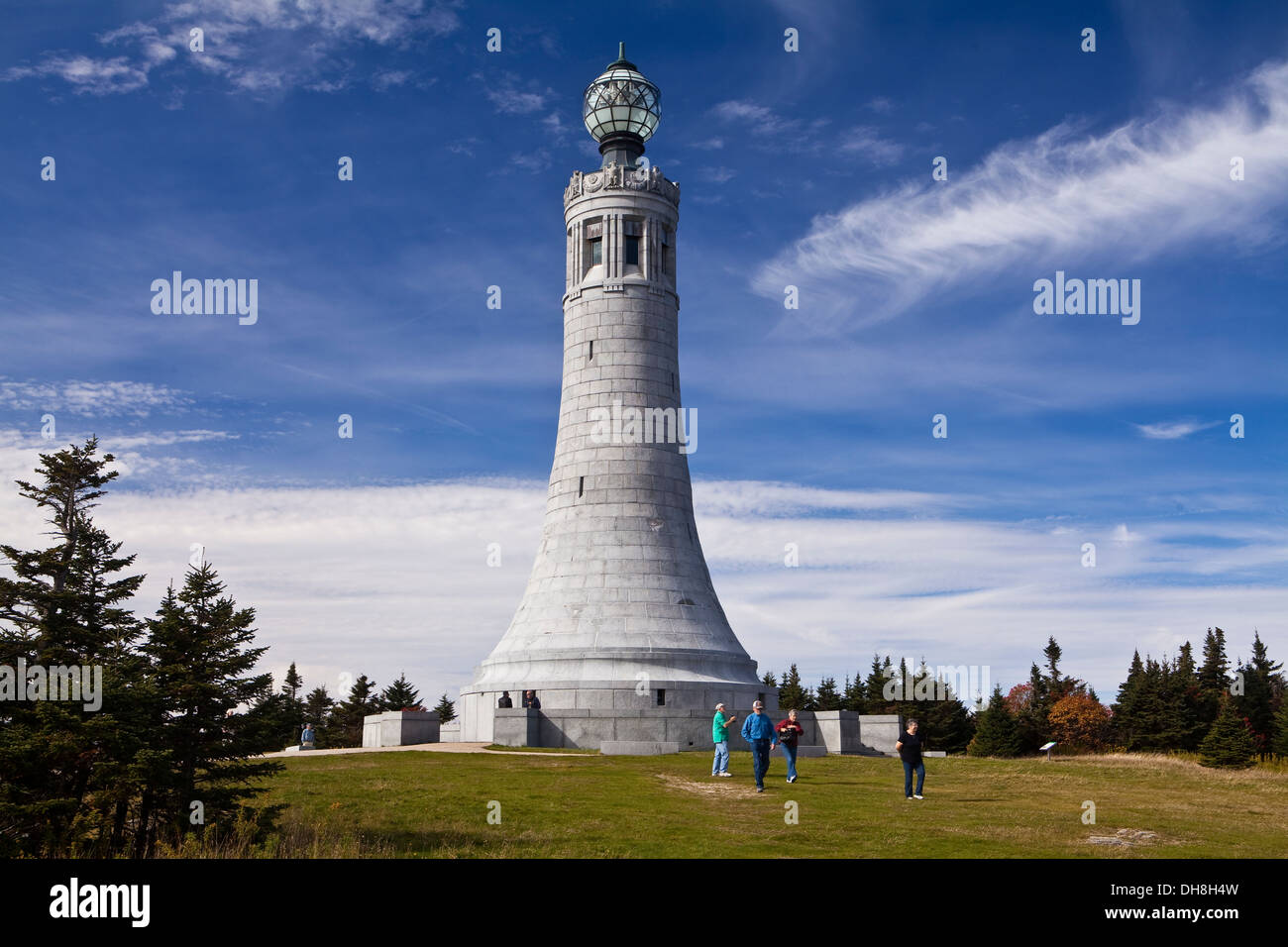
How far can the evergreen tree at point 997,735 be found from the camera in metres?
62.1

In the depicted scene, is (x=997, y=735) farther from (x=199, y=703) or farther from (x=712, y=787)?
(x=199, y=703)

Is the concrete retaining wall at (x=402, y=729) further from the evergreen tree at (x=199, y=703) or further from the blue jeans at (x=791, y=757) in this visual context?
the evergreen tree at (x=199, y=703)

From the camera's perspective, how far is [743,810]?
70.1 ft

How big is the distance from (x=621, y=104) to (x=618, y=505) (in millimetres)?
18895

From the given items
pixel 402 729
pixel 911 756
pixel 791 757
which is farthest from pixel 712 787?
pixel 402 729

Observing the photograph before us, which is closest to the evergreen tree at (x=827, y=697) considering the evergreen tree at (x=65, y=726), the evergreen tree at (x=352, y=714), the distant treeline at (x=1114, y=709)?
the distant treeline at (x=1114, y=709)

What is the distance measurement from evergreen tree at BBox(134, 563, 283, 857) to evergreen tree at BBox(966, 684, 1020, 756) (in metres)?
51.3

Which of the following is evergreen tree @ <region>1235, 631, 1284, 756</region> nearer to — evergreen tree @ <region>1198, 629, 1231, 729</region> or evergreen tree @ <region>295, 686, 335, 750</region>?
evergreen tree @ <region>1198, 629, 1231, 729</region>

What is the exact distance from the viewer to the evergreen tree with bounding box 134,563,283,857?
18.0 meters

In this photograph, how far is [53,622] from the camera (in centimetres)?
2164

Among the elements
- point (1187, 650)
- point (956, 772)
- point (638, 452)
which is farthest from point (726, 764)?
point (1187, 650)

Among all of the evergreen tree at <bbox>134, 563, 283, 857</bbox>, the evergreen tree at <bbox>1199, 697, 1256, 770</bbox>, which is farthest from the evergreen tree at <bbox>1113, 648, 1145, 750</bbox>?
the evergreen tree at <bbox>134, 563, 283, 857</bbox>
